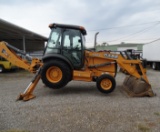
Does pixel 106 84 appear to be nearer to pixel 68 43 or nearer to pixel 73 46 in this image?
pixel 73 46

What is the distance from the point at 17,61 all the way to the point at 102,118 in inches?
157

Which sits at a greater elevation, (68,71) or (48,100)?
(68,71)

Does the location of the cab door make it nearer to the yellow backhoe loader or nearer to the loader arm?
the yellow backhoe loader

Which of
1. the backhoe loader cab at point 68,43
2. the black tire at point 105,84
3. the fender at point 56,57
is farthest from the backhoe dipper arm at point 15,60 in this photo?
the black tire at point 105,84

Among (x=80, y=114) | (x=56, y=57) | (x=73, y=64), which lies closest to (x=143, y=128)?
(x=80, y=114)

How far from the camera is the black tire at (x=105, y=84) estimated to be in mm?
5676

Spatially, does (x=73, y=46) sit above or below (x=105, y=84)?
above

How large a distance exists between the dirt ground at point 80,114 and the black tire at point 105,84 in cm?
23

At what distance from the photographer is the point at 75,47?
5785 millimetres

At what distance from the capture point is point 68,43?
5797mm

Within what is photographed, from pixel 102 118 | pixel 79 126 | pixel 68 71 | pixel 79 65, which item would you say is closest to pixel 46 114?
pixel 79 126

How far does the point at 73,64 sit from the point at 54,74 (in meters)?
0.77

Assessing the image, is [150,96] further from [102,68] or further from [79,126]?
[79,126]

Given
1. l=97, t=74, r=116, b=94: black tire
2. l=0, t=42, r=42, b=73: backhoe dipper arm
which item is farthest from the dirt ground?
l=0, t=42, r=42, b=73: backhoe dipper arm
